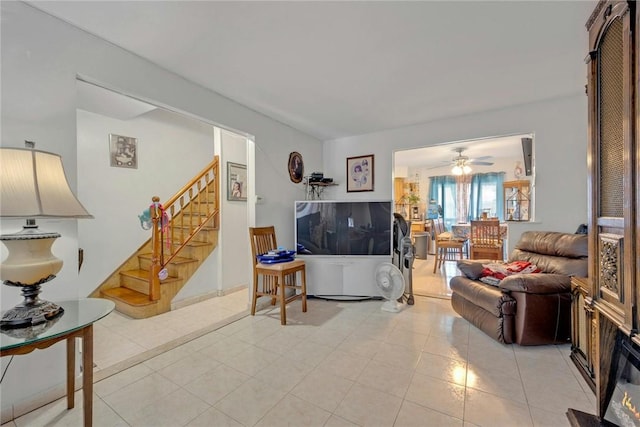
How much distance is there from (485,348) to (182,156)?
4.41m

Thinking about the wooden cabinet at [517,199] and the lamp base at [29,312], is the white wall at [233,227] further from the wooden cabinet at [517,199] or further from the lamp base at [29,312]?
the wooden cabinet at [517,199]

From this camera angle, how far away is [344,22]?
1676 millimetres

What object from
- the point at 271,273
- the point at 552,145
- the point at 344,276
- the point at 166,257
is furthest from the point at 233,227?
the point at 552,145

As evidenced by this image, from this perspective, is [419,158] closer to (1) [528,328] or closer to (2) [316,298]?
(2) [316,298]

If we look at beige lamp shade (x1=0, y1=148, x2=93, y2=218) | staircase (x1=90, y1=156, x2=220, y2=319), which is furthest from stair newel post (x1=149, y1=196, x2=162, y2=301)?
beige lamp shade (x1=0, y1=148, x2=93, y2=218)

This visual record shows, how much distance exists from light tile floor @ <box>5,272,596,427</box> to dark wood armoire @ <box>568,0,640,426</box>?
42cm

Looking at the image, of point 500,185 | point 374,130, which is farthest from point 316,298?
point 500,185

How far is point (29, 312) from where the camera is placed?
1.25 m

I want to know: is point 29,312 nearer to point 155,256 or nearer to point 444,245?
point 155,256

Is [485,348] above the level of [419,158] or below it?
below

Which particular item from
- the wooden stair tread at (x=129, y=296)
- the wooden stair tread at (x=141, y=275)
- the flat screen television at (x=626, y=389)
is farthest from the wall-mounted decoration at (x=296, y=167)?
the flat screen television at (x=626, y=389)

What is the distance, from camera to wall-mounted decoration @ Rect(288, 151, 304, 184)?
12.2ft

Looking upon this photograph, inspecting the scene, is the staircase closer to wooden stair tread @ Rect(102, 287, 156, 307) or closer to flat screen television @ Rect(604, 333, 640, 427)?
wooden stair tread @ Rect(102, 287, 156, 307)

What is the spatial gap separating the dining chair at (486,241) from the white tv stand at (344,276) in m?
2.17
